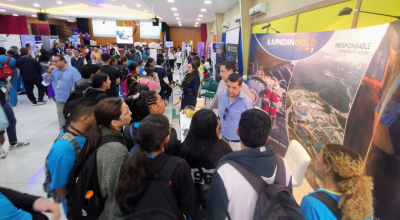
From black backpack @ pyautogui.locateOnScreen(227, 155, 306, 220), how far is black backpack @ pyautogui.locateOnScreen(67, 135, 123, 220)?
2.76 ft

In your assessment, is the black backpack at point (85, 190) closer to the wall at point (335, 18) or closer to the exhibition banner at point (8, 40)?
the wall at point (335, 18)

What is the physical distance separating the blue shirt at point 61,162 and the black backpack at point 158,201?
664 millimetres

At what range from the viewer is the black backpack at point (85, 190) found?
4.30 feet

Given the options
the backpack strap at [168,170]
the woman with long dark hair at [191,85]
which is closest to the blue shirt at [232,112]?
the backpack strap at [168,170]

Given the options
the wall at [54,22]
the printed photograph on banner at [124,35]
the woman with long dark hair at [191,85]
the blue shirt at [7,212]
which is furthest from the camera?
the printed photograph on banner at [124,35]

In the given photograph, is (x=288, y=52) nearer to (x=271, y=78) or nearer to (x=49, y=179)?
(x=271, y=78)

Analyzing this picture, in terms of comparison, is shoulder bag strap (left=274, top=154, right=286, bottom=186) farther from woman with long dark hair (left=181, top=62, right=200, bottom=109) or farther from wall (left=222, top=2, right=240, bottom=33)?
wall (left=222, top=2, right=240, bottom=33)

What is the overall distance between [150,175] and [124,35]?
19.9 m

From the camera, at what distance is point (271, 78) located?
3318 mm

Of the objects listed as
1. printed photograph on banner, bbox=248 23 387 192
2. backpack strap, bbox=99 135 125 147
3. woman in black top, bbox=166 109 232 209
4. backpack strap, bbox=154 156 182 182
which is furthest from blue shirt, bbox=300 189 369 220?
backpack strap, bbox=99 135 125 147

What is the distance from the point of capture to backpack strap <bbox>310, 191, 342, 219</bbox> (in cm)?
105

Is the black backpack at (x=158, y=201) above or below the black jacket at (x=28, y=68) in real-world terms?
below

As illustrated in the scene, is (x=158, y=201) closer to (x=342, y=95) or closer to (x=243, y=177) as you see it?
(x=243, y=177)

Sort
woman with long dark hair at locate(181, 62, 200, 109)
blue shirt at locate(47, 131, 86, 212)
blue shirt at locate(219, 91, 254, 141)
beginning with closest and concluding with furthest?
blue shirt at locate(47, 131, 86, 212) → blue shirt at locate(219, 91, 254, 141) → woman with long dark hair at locate(181, 62, 200, 109)
